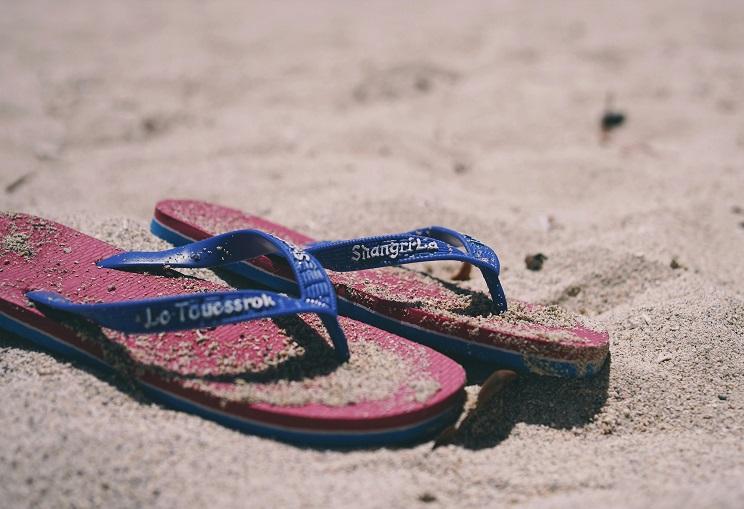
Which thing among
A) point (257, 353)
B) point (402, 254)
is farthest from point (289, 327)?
point (402, 254)

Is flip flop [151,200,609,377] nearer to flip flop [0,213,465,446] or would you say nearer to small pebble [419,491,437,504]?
flip flop [0,213,465,446]

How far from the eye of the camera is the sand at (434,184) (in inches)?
58.9

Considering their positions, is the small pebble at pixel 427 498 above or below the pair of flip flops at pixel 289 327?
below

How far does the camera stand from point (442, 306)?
198 cm

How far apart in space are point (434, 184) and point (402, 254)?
1.17 metres

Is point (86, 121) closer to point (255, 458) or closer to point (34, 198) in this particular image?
point (34, 198)

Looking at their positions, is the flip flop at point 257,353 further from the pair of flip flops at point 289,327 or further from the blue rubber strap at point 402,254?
the blue rubber strap at point 402,254

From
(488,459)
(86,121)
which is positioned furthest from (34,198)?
(488,459)

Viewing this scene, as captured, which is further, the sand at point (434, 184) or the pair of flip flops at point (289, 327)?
the pair of flip flops at point (289, 327)

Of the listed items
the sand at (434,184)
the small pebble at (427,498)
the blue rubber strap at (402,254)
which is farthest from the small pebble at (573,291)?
the small pebble at (427,498)

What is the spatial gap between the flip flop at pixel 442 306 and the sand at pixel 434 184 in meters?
0.11

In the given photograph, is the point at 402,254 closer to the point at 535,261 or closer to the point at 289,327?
the point at 289,327

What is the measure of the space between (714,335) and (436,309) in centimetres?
78

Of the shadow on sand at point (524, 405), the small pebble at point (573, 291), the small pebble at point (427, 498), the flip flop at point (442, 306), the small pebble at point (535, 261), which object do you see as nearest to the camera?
the small pebble at point (427, 498)
